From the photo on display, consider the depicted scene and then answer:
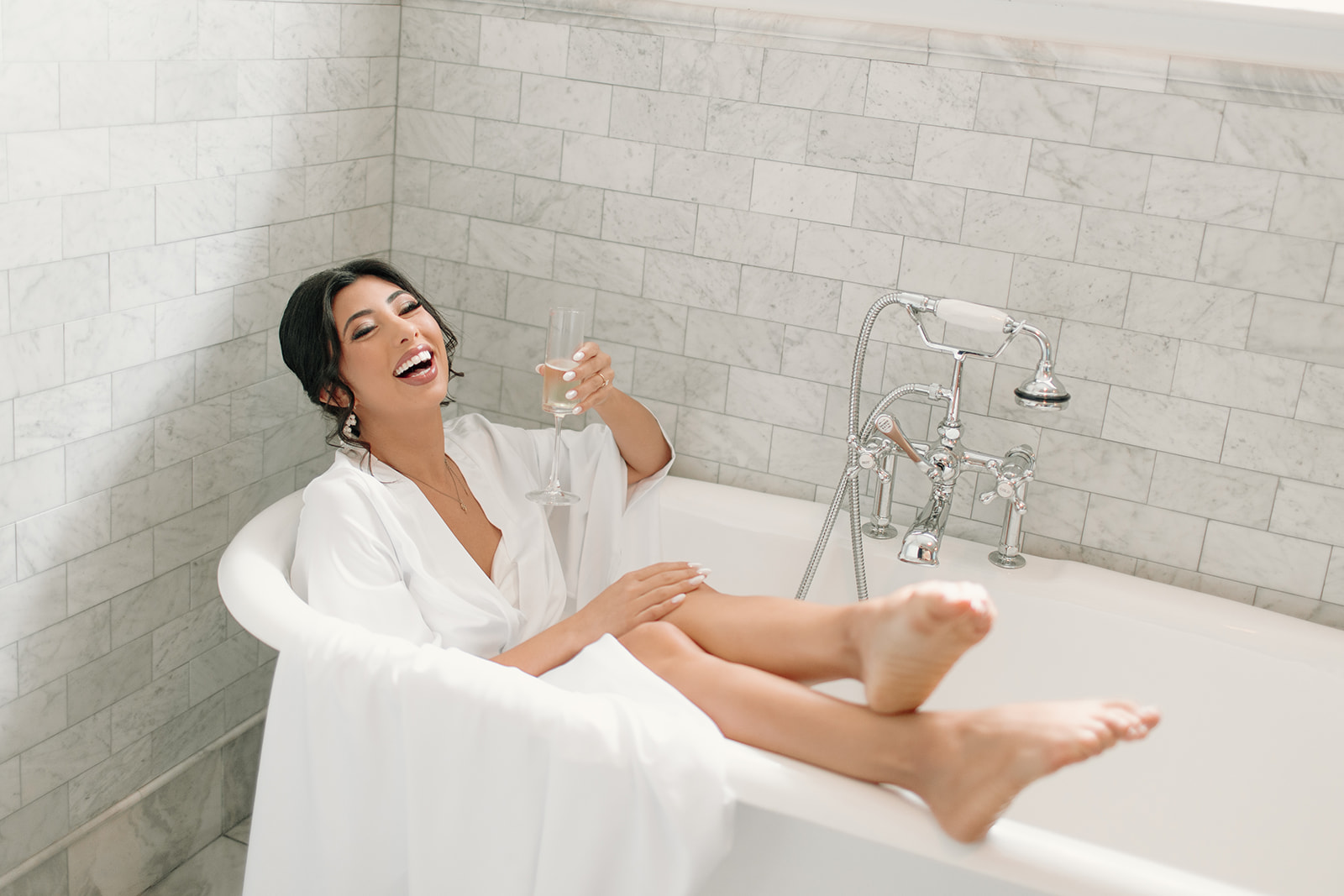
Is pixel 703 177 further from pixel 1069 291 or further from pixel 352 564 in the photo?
pixel 352 564

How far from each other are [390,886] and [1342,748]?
1.62 m

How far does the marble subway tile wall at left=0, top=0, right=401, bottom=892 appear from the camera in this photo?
1.95 m

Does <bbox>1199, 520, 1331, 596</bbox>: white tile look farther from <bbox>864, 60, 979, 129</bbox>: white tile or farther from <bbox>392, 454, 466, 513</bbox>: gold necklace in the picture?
<bbox>392, 454, 466, 513</bbox>: gold necklace

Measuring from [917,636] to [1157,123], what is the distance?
1252mm

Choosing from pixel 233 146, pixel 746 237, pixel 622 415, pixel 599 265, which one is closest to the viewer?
pixel 233 146

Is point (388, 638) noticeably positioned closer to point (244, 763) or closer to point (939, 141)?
point (244, 763)

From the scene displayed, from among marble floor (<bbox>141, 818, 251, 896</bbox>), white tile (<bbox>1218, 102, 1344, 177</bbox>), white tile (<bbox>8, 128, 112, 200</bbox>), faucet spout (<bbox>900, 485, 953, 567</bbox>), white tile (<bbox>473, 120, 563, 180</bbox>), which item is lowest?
marble floor (<bbox>141, 818, 251, 896</bbox>)

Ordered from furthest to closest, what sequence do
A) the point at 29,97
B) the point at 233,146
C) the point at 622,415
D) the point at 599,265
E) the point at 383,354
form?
the point at 599,265, the point at 622,415, the point at 233,146, the point at 383,354, the point at 29,97

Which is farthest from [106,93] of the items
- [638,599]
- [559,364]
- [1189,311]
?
[1189,311]

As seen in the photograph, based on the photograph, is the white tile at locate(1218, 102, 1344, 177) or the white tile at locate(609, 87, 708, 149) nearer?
the white tile at locate(1218, 102, 1344, 177)

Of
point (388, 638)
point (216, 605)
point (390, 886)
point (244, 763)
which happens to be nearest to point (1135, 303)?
point (388, 638)

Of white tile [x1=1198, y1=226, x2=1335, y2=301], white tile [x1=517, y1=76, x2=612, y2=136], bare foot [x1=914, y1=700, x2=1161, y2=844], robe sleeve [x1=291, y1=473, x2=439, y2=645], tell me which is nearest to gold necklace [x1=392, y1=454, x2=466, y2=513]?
robe sleeve [x1=291, y1=473, x2=439, y2=645]

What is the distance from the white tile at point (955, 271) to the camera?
2395mm

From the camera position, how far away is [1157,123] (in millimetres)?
2238
